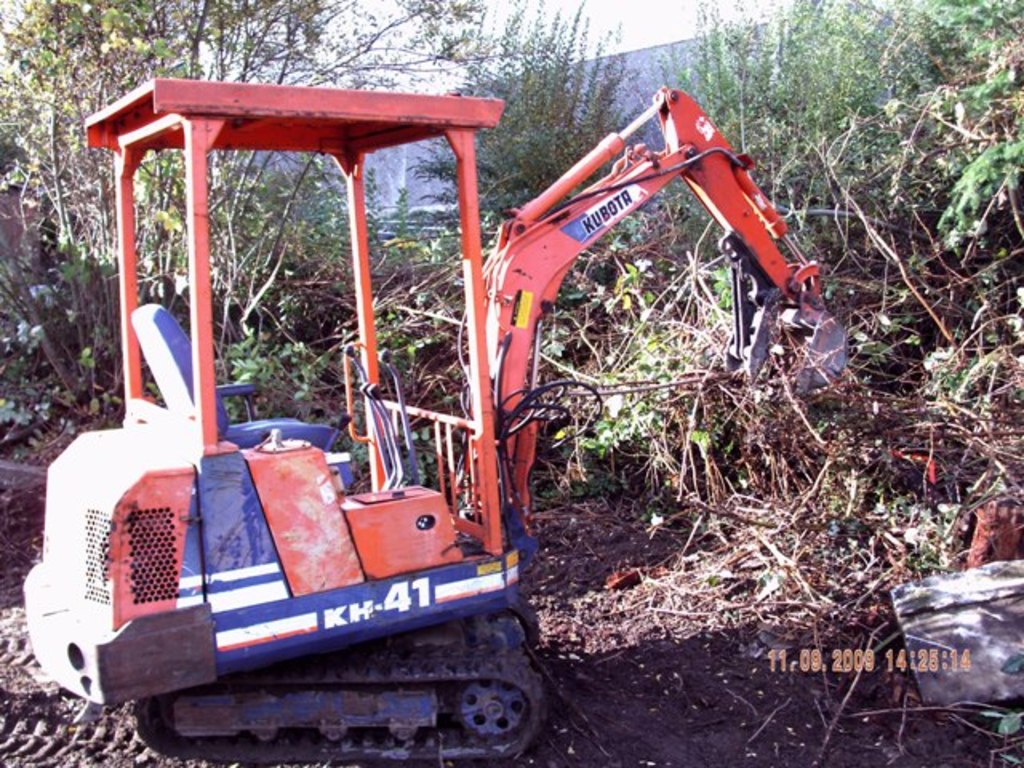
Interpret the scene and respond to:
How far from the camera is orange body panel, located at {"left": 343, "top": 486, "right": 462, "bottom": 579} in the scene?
12.8ft

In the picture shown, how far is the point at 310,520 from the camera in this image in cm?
379

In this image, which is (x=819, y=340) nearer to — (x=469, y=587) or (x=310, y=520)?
(x=469, y=587)

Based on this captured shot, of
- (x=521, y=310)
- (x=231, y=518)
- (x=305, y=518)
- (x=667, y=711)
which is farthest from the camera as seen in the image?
(x=667, y=711)

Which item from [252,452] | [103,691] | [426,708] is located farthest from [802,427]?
[103,691]

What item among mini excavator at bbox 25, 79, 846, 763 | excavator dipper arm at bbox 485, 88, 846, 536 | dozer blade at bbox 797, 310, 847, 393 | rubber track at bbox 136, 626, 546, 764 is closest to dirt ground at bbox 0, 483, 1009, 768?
rubber track at bbox 136, 626, 546, 764

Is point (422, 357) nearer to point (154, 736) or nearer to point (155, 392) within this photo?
point (155, 392)

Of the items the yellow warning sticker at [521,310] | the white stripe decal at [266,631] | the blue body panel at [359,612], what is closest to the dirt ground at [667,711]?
the blue body panel at [359,612]

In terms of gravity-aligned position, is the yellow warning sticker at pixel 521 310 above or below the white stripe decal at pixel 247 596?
above

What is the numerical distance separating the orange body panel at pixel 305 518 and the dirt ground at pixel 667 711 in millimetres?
1021

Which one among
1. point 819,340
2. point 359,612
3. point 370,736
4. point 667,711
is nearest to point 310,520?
point 359,612

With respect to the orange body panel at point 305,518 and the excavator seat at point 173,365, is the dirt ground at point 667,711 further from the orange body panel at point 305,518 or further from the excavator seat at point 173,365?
the excavator seat at point 173,365

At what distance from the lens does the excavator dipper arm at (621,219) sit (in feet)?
14.5

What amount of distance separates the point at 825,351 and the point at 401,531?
94.0 inches

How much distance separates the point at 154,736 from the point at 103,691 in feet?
2.49
